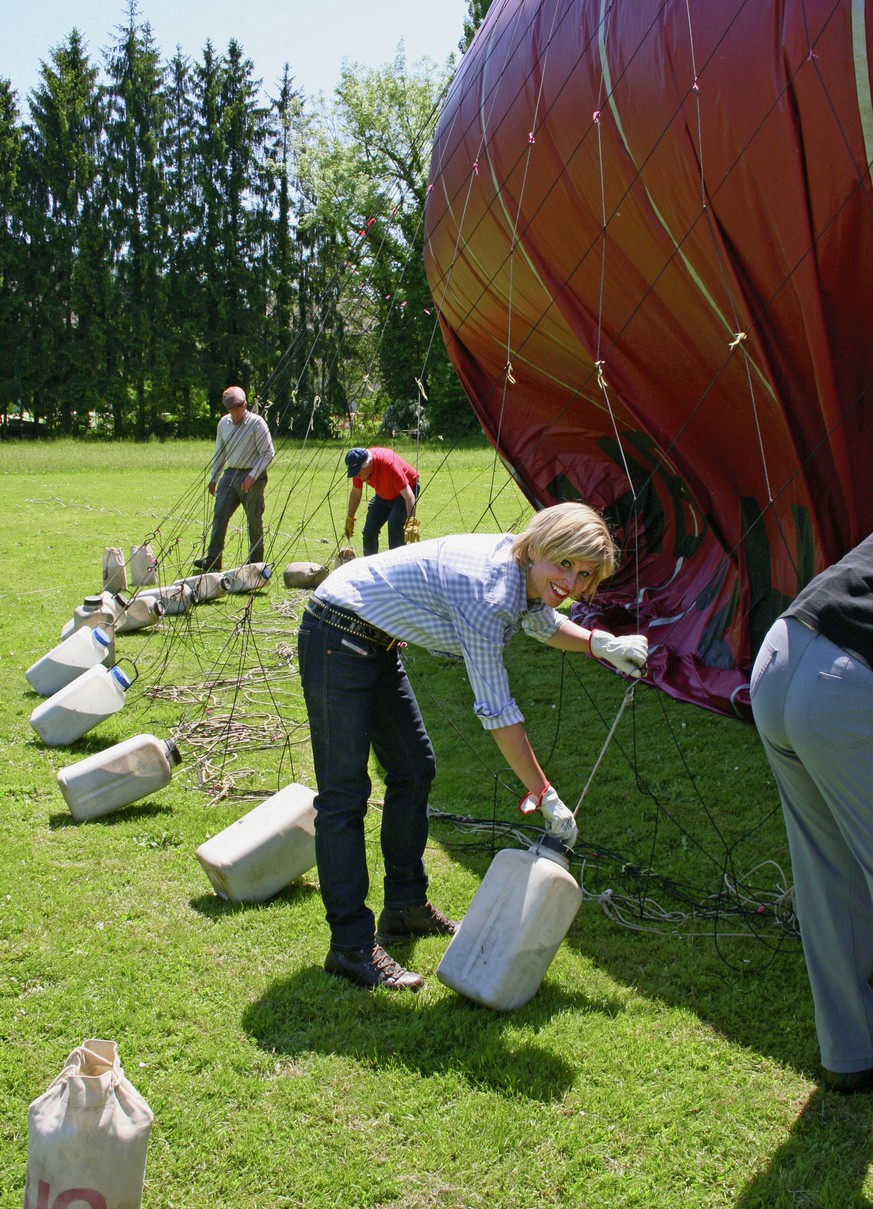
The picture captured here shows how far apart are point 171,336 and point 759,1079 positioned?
119 feet

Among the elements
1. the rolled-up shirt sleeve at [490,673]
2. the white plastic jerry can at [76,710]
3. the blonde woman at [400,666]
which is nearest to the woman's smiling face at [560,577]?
the blonde woman at [400,666]

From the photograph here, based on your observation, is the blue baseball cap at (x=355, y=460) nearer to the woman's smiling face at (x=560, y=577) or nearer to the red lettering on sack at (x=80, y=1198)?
the woman's smiling face at (x=560, y=577)

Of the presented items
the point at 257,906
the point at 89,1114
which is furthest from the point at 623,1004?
the point at 89,1114

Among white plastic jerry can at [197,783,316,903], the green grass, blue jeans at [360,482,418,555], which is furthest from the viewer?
blue jeans at [360,482,418,555]

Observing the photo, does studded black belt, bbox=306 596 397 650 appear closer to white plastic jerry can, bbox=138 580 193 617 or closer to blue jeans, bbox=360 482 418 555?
blue jeans, bbox=360 482 418 555

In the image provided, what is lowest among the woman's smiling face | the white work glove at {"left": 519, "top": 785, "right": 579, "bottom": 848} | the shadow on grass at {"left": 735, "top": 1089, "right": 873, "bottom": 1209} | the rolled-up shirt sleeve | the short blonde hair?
the shadow on grass at {"left": 735, "top": 1089, "right": 873, "bottom": 1209}

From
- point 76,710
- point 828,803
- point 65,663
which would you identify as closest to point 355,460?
point 65,663

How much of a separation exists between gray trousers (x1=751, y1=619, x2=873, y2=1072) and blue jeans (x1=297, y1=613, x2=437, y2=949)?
1.17m

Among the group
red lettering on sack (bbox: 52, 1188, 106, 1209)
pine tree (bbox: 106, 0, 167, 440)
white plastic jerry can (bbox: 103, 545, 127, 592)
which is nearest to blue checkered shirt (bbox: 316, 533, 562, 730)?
red lettering on sack (bbox: 52, 1188, 106, 1209)

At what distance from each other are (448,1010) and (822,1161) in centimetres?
110

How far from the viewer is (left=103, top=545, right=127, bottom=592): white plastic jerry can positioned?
27.9 feet

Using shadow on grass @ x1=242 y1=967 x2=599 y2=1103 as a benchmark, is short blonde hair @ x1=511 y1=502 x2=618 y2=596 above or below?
above

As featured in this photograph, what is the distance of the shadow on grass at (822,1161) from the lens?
8.04ft

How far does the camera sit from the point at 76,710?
5414 mm
